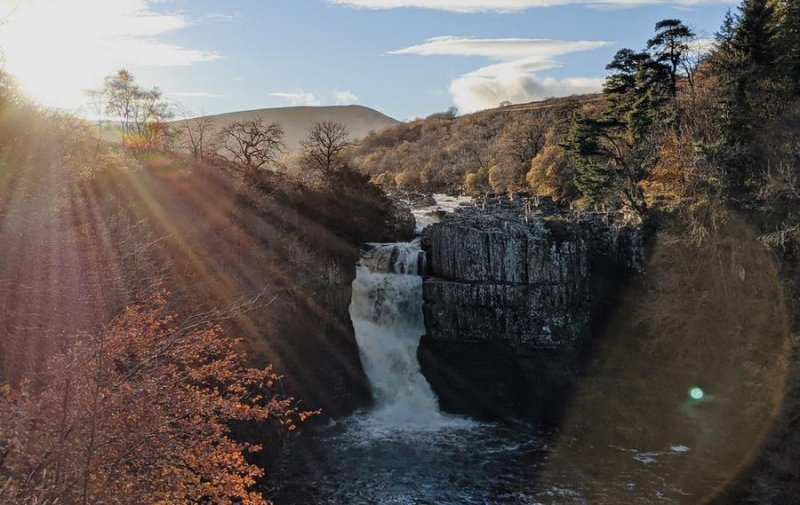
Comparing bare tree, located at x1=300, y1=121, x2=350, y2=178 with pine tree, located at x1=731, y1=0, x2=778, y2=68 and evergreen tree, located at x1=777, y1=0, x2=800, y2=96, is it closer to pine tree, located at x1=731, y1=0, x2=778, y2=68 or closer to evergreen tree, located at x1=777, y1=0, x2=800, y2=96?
pine tree, located at x1=731, y1=0, x2=778, y2=68

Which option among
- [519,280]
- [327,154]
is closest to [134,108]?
[327,154]

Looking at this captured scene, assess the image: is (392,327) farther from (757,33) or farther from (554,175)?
(757,33)

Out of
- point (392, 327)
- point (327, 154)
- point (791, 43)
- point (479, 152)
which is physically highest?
point (791, 43)

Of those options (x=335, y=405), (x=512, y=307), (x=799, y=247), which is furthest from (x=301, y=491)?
(x=799, y=247)

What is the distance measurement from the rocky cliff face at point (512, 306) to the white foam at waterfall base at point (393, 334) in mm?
1058

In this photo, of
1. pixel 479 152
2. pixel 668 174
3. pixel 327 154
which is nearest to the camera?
pixel 668 174

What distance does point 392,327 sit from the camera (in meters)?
37.0

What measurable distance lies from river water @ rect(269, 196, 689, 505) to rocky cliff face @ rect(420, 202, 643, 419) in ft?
6.90

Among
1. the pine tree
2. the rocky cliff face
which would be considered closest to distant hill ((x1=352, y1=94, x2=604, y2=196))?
the pine tree

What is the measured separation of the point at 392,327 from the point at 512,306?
8.21 metres

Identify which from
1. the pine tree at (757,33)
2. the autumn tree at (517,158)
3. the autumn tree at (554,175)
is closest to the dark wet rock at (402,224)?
the autumn tree at (554,175)

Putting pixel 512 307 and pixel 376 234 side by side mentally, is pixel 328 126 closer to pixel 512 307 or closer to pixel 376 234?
pixel 376 234

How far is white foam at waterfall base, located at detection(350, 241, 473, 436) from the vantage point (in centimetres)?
3300

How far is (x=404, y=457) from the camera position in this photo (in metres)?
27.0
